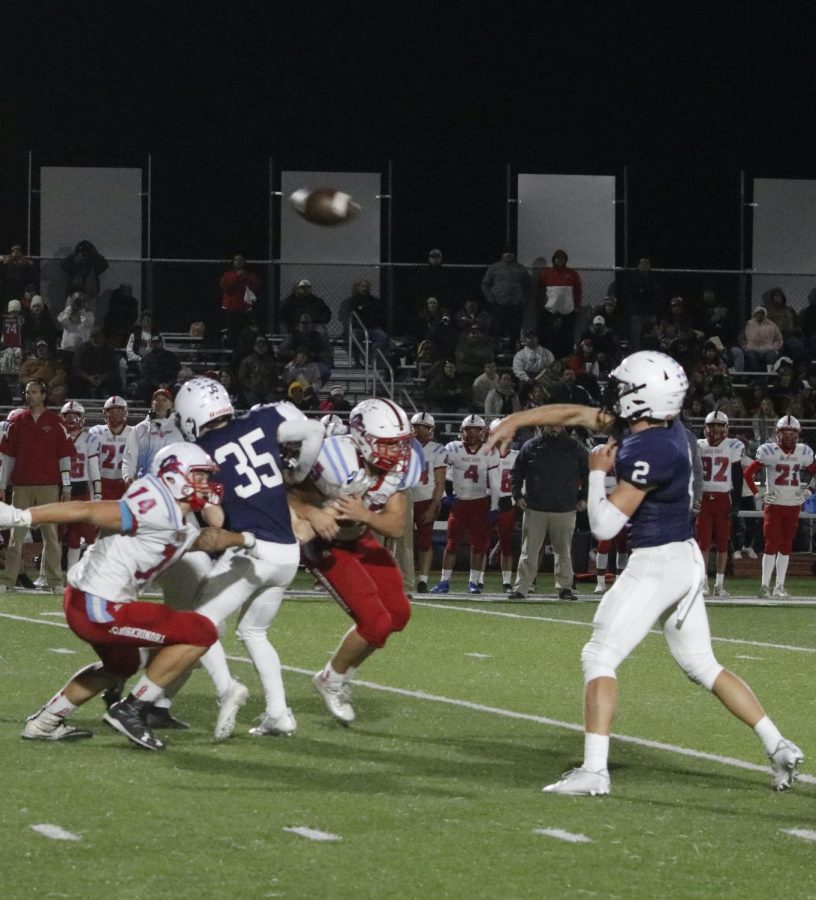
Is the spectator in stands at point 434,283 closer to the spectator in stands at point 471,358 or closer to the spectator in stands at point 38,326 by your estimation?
the spectator in stands at point 471,358

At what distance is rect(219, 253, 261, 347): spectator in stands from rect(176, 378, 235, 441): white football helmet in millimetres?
12796

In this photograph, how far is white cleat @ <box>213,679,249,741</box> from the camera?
21.9ft

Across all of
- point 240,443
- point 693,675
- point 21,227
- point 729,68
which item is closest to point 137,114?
point 21,227

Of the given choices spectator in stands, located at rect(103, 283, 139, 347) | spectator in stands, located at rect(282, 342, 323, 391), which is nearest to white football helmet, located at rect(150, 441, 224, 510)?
spectator in stands, located at rect(282, 342, 323, 391)

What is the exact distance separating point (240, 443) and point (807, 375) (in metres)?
14.4

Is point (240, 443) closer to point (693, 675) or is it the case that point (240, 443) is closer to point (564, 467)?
point (693, 675)

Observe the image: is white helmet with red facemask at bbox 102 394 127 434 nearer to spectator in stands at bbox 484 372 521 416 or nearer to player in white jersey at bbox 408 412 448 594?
player in white jersey at bbox 408 412 448 594

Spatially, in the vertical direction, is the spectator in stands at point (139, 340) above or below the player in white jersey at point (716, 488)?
above

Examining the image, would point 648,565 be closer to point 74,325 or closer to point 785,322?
point 74,325

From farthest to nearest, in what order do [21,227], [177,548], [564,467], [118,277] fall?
[21,227] → [118,277] → [564,467] → [177,548]

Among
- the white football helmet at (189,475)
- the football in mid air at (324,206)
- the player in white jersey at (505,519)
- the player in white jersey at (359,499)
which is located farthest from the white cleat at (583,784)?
the player in white jersey at (505,519)

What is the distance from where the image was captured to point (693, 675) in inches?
236

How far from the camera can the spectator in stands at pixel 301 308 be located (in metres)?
19.5

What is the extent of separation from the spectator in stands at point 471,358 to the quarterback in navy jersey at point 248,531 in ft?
40.4
